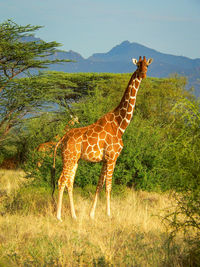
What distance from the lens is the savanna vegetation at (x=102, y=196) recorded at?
4.80 metres

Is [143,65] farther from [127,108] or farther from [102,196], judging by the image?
[102,196]

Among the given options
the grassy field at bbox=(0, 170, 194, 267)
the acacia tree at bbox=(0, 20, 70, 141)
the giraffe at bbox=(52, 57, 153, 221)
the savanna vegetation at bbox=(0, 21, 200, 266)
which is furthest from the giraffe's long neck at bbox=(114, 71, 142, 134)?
the acacia tree at bbox=(0, 20, 70, 141)

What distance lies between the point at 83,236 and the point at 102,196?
10.9 ft

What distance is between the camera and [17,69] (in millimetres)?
10922

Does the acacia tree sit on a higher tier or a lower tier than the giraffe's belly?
higher

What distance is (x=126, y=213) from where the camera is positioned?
737cm

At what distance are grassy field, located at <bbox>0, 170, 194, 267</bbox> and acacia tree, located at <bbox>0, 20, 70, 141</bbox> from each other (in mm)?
2536

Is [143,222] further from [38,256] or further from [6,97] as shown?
[6,97]

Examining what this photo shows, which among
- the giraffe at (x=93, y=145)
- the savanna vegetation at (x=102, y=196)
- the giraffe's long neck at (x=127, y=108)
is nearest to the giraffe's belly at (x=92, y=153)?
the giraffe at (x=93, y=145)

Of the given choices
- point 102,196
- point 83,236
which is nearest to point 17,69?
point 102,196

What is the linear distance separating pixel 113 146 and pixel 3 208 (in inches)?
100

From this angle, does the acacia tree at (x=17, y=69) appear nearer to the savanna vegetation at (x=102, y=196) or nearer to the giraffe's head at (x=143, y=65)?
the savanna vegetation at (x=102, y=196)

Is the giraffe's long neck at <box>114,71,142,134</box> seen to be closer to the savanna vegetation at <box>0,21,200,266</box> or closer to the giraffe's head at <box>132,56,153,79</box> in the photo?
the giraffe's head at <box>132,56,153,79</box>

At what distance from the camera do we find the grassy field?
491 cm
